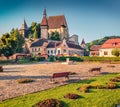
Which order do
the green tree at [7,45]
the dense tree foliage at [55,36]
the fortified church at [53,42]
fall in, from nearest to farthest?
1. the green tree at [7,45]
2. the fortified church at [53,42]
3. the dense tree foliage at [55,36]

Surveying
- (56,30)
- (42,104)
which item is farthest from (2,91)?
(56,30)

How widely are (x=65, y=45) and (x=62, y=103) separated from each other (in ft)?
265

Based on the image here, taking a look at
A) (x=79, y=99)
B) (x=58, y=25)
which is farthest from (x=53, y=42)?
(x=79, y=99)

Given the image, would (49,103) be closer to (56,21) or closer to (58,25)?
(58,25)

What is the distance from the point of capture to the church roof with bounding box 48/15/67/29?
124125 millimetres

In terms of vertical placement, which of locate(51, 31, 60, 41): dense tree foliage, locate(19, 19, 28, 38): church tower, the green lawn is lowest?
the green lawn

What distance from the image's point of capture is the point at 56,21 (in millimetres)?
126062

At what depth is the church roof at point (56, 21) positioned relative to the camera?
124 meters

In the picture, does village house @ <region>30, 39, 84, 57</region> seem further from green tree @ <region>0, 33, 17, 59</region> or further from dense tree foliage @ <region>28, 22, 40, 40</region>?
green tree @ <region>0, 33, 17, 59</region>

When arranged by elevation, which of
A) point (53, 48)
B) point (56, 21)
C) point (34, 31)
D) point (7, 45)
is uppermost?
point (56, 21)

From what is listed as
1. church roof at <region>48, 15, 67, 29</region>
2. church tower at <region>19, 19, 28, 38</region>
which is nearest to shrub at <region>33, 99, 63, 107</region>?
church roof at <region>48, 15, 67, 29</region>

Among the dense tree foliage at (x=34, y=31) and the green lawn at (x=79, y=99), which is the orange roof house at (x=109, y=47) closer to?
the dense tree foliage at (x=34, y=31)

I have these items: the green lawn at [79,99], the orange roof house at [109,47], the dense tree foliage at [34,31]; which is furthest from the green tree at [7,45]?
the dense tree foliage at [34,31]

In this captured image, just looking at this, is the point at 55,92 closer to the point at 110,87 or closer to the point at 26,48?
the point at 110,87
